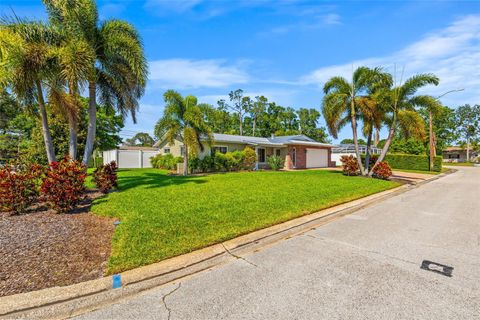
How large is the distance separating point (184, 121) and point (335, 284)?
47.5 feet

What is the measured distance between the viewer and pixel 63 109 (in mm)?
8414

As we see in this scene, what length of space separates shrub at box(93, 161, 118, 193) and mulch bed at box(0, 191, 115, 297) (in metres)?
2.84

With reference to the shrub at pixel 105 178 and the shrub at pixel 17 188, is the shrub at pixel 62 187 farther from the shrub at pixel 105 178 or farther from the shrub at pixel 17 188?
the shrub at pixel 105 178

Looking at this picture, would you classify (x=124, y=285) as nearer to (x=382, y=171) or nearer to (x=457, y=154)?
(x=382, y=171)

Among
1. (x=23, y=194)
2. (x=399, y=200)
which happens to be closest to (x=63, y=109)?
(x=23, y=194)

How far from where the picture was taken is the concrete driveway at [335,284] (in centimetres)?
256

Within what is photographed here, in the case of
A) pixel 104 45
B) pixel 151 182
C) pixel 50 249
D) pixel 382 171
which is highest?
pixel 104 45

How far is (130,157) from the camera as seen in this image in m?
25.8

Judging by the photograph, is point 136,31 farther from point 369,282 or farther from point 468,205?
point 468,205

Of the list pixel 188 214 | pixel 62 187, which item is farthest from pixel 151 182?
pixel 188 214

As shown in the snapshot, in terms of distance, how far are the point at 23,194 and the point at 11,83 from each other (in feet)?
11.7

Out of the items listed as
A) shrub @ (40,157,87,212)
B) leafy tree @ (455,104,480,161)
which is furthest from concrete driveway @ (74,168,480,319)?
leafy tree @ (455,104,480,161)

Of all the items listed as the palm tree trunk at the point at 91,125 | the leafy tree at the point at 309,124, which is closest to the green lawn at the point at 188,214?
the palm tree trunk at the point at 91,125

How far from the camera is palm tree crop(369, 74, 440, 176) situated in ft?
Answer: 44.8
